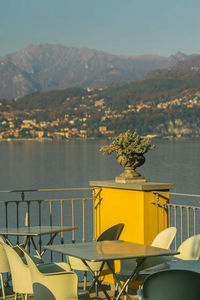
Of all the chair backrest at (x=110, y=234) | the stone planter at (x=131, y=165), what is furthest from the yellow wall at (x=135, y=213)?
the chair backrest at (x=110, y=234)

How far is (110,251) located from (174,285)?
1.24m

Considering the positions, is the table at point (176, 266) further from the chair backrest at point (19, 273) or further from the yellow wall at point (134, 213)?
the yellow wall at point (134, 213)

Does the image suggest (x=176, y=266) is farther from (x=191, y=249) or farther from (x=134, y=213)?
(x=134, y=213)

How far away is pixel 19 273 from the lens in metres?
4.62

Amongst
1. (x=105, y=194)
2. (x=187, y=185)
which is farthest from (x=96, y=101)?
(x=105, y=194)

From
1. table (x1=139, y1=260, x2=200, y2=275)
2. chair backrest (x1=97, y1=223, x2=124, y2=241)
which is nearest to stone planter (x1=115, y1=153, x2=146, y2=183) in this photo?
chair backrest (x1=97, y1=223, x2=124, y2=241)

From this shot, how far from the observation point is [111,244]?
4852mm

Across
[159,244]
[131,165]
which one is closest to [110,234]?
[159,244]

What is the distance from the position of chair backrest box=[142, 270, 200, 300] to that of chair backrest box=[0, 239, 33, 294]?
4.74ft

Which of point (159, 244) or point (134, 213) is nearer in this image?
point (159, 244)

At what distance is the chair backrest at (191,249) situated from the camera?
15.6 ft

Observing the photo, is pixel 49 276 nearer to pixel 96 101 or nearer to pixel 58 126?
pixel 58 126

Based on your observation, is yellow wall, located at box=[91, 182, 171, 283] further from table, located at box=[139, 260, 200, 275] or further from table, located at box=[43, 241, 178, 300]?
table, located at box=[139, 260, 200, 275]

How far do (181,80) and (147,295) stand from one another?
193931 millimetres
